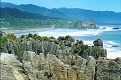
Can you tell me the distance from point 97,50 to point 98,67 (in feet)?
52.6

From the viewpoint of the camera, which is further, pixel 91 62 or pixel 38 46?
pixel 38 46

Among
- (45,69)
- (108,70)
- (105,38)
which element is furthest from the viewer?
(105,38)

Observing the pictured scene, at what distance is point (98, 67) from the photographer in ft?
44.1

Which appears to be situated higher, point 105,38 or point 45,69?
point 45,69

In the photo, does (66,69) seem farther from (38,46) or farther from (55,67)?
(38,46)

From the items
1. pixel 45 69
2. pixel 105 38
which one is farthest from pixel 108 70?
pixel 105 38

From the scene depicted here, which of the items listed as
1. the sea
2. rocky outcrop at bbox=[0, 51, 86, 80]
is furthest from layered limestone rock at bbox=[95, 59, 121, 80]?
the sea

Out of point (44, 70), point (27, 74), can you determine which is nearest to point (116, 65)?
point (44, 70)

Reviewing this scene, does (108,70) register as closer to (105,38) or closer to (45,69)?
(45,69)

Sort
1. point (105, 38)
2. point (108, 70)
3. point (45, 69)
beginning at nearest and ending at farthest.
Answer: point (45, 69)
point (108, 70)
point (105, 38)

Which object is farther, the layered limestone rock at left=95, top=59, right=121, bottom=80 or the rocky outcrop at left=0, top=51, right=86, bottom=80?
the layered limestone rock at left=95, top=59, right=121, bottom=80

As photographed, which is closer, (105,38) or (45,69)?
(45,69)

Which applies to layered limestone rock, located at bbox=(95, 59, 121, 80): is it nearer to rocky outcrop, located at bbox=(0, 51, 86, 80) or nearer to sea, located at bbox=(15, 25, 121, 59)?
rocky outcrop, located at bbox=(0, 51, 86, 80)

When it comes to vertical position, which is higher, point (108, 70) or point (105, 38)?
point (108, 70)
